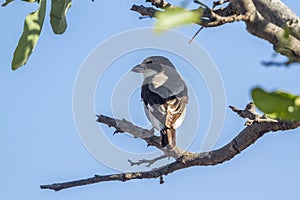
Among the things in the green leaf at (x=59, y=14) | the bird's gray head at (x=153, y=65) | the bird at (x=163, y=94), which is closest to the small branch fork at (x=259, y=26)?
the green leaf at (x=59, y=14)

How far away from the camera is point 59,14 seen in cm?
201

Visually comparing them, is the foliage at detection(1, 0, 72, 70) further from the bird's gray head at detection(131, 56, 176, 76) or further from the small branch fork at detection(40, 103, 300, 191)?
→ the bird's gray head at detection(131, 56, 176, 76)

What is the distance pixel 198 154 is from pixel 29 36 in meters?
0.92

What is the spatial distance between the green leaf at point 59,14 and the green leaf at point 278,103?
1467 mm

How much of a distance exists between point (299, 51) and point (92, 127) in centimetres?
159

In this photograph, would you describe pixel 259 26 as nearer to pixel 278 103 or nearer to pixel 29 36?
pixel 278 103

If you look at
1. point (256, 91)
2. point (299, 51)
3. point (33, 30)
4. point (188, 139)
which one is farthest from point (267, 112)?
point (188, 139)

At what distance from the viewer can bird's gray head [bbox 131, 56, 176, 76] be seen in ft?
16.6

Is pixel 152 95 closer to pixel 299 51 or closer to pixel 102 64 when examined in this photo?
pixel 102 64

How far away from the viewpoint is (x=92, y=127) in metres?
2.40

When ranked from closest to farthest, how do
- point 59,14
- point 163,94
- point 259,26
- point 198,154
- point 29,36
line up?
point 259,26 < point 29,36 < point 59,14 < point 198,154 < point 163,94

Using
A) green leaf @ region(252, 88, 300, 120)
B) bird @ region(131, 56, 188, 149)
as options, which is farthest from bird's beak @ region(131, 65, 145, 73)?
green leaf @ region(252, 88, 300, 120)

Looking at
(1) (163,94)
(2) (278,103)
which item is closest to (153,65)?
(1) (163,94)

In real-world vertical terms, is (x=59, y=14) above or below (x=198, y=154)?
above
